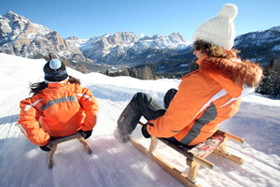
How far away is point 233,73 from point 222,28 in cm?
52

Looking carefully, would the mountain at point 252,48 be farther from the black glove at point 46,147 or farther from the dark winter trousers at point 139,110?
the black glove at point 46,147

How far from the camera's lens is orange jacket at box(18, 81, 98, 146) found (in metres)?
1.92

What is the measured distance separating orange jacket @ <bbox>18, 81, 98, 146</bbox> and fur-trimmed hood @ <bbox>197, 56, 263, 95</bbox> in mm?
1714

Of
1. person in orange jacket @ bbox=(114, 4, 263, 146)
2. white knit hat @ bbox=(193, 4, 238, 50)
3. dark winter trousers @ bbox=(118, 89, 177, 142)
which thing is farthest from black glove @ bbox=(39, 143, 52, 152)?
white knit hat @ bbox=(193, 4, 238, 50)

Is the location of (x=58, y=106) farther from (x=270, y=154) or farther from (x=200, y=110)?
(x=270, y=154)

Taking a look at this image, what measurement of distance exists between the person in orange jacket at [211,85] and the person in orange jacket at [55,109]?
114cm

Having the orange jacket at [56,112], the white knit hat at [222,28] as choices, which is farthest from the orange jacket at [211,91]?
the orange jacket at [56,112]

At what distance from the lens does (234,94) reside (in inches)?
54.2

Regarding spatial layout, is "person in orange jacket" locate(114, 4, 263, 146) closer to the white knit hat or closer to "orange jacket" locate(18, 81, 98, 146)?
the white knit hat

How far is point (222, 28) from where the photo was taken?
1506 mm

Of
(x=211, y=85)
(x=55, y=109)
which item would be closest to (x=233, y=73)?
(x=211, y=85)

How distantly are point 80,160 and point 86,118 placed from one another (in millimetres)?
606

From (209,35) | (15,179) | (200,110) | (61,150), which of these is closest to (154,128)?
(200,110)

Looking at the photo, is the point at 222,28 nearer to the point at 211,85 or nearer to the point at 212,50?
the point at 212,50
